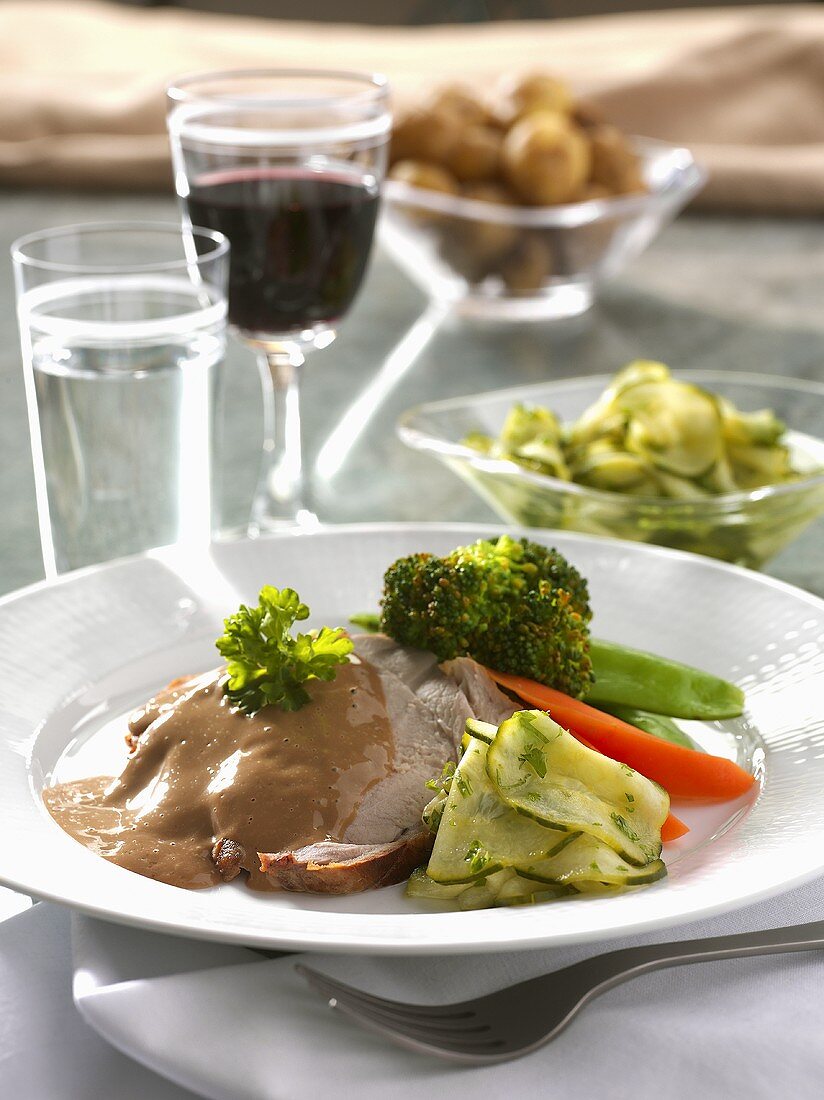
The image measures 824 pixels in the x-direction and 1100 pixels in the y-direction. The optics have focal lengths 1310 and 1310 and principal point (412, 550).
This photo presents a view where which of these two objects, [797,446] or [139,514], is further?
[797,446]

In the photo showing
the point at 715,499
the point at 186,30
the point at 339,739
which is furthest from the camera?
the point at 186,30

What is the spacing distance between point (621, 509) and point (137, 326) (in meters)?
0.60

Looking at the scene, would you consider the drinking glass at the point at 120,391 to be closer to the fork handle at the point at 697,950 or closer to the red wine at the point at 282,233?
the red wine at the point at 282,233

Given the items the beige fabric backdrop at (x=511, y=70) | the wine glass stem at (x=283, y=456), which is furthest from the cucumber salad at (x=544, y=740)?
the beige fabric backdrop at (x=511, y=70)

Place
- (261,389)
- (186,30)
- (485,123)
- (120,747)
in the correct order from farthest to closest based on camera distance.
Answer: (186,30), (485,123), (261,389), (120,747)

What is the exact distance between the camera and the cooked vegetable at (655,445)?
1596 mm

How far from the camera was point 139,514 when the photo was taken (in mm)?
1543

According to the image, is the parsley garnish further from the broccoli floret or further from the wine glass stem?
the wine glass stem

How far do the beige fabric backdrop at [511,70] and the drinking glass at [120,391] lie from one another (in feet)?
7.80

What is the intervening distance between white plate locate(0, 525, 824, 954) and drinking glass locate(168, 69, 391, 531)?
373 mm

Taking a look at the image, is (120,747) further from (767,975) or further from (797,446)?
(797,446)

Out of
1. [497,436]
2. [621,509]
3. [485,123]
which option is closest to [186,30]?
[485,123]

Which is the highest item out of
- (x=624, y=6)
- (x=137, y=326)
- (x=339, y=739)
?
(x=137, y=326)

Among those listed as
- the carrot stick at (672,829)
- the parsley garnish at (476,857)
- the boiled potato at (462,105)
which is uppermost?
the boiled potato at (462,105)
